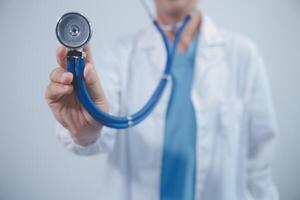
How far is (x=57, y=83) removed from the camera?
17.6 inches

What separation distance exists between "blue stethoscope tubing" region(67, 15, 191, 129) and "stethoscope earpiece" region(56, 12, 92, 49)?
2 centimetres

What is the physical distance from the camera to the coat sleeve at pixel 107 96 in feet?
2.18

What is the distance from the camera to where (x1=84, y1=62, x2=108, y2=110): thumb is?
0.44 m

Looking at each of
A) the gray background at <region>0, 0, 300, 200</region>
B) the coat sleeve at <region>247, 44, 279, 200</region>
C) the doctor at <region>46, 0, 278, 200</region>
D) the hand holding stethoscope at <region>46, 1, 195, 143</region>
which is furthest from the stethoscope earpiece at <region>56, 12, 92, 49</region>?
the coat sleeve at <region>247, 44, 279, 200</region>

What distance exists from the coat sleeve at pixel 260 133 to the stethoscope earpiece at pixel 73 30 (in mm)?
571

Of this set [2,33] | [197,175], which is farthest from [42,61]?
[197,175]

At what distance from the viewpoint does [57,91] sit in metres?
0.45

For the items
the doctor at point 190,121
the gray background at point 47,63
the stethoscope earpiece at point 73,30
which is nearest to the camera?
the stethoscope earpiece at point 73,30

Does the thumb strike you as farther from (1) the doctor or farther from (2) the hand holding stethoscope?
(1) the doctor

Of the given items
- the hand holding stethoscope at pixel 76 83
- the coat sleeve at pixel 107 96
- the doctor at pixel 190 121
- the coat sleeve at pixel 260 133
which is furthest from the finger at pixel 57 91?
the coat sleeve at pixel 260 133

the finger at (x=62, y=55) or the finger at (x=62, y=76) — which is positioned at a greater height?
the finger at (x=62, y=55)

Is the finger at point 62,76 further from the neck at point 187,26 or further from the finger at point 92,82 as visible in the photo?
the neck at point 187,26

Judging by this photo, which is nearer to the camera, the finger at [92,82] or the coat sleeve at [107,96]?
the finger at [92,82]

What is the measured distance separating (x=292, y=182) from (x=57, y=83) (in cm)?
Result: 87
